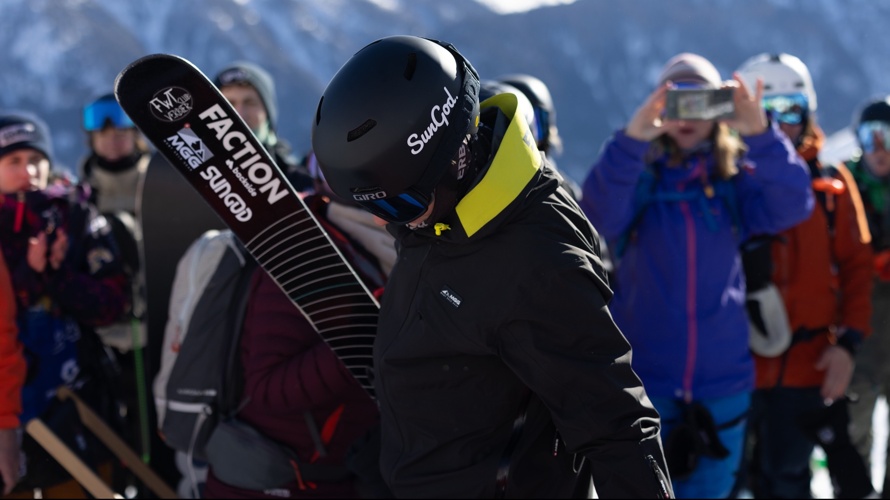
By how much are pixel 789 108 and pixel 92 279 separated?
137 inches

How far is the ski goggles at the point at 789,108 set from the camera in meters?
4.25

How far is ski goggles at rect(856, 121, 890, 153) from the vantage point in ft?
15.7

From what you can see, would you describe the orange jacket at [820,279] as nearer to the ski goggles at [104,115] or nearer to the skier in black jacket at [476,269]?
the skier in black jacket at [476,269]

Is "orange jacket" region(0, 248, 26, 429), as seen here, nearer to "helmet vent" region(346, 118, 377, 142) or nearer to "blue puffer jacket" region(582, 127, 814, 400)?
"helmet vent" region(346, 118, 377, 142)

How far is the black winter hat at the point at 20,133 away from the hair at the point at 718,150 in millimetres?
2654

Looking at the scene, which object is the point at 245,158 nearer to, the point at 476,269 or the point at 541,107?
the point at 476,269

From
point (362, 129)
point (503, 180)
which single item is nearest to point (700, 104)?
point (503, 180)

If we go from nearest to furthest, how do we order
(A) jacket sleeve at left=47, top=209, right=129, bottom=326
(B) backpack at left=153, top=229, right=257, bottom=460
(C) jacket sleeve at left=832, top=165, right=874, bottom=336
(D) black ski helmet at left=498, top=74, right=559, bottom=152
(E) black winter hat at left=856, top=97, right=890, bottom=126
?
(B) backpack at left=153, top=229, right=257, bottom=460, (A) jacket sleeve at left=47, top=209, right=129, bottom=326, (D) black ski helmet at left=498, top=74, right=559, bottom=152, (C) jacket sleeve at left=832, top=165, right=874, bottom=336, (E) black winter hat at left=856, top=97, right=890, bottom=126

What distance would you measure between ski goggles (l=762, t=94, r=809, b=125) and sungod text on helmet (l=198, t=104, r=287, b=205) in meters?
2.83

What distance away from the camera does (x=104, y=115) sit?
4.73 metres

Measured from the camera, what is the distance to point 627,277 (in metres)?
3.46

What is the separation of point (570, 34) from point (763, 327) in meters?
44.3

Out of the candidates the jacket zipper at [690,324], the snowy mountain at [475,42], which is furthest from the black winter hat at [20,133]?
the snowy mountain at [475,42]

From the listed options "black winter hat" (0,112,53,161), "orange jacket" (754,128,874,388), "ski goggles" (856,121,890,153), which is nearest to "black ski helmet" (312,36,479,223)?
"black winter hat" (0,112,53,161)
